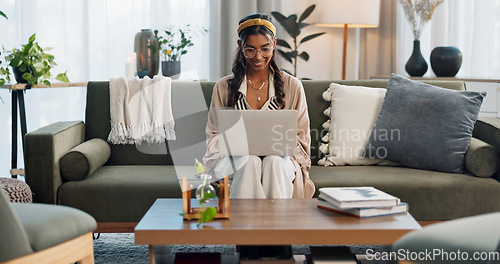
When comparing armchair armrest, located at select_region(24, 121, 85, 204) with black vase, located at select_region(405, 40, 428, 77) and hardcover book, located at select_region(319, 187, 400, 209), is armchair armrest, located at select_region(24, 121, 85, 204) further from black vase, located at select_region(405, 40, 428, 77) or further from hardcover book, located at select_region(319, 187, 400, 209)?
black vase, located at select_region(405, 40, 428, 77)

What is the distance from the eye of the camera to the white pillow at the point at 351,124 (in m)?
2.86

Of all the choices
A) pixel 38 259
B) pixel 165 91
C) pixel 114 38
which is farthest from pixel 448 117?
pixel 114 38

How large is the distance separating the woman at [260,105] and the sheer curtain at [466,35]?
2.09 m

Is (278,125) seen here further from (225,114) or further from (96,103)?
(96,103)

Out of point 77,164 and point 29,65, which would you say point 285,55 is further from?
point 77,164

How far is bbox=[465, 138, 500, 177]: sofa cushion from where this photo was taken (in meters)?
2.55

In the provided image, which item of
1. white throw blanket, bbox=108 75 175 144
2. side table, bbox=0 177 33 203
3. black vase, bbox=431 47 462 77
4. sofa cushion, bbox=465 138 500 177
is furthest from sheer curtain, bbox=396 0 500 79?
side table, bbox=0 177 33 203

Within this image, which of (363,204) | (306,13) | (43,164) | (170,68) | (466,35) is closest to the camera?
(363,204)

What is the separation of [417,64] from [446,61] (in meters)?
0.26

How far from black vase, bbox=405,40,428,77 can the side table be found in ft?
9.44

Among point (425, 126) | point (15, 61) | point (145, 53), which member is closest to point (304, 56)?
point (145, 53)

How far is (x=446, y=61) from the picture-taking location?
156 inches

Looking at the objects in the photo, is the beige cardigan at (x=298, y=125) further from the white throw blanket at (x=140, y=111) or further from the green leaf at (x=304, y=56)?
the green leaf at (x=304, y=56)

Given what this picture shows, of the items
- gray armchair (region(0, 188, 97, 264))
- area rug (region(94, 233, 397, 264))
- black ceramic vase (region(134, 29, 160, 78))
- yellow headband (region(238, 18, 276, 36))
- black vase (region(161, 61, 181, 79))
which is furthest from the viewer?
black vase (region(161, 61, 181, 79))
